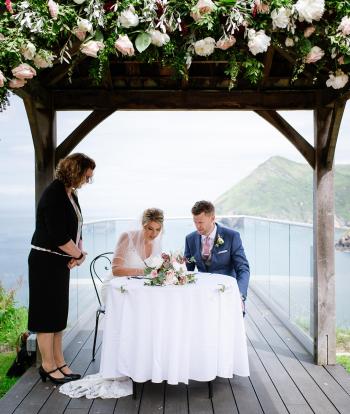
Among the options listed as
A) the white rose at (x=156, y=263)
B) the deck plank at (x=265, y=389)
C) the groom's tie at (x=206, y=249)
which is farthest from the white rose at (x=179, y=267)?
the deck plank at (x=265, y=389)

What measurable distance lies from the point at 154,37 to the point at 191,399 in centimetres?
250

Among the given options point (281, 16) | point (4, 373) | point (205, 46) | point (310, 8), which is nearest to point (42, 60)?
point (205, 46)

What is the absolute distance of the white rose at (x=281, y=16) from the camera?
2.49 meters

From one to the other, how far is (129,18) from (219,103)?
96.4 inches

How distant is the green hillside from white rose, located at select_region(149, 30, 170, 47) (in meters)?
51.9

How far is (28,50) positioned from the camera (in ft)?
8.38

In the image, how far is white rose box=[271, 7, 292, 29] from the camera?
2.49 m

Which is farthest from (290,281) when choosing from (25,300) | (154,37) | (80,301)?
(154,37)

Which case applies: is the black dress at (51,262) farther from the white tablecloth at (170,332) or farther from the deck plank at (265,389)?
the deck plank at (265,389)

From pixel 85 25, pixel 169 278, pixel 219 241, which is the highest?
pixel 85 25

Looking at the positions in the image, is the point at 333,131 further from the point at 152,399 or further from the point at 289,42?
the point at 152,399

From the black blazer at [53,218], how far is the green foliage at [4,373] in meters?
A: 1.17

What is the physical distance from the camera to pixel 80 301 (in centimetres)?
605

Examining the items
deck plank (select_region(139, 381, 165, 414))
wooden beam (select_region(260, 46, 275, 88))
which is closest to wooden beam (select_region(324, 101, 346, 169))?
wooden beam (select_region(260, 46, 275, 88))
